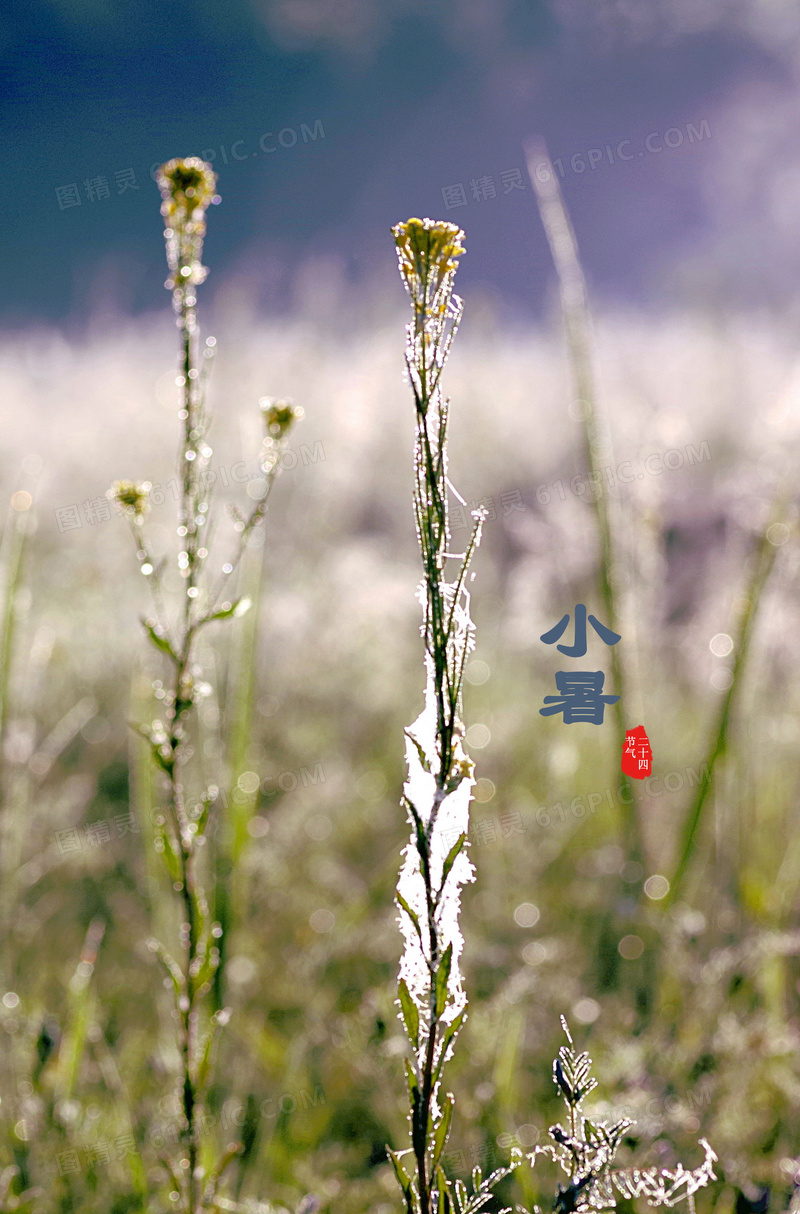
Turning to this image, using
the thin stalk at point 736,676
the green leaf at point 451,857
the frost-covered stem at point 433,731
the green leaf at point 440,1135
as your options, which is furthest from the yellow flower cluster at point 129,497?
the thin stalk at point 736,676

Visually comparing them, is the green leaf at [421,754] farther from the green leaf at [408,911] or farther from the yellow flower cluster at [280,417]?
the yellow flower cluster at [280,417]

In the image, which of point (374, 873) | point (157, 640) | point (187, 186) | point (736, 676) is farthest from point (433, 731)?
point (374, 873)

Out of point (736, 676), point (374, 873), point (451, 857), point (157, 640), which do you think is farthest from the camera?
point (374, 873)

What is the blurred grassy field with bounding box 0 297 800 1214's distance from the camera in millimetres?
1212

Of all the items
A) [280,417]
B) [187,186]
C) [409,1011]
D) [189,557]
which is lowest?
[409,1011]

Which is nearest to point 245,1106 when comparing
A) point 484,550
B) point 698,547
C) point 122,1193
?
point 122,1193

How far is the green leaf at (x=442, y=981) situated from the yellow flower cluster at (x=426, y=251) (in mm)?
411

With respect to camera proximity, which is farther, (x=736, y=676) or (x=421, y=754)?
(x=736, y=676)

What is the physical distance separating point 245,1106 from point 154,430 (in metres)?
5.91

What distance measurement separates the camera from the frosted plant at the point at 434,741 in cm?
49

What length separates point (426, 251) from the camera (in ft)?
1.62

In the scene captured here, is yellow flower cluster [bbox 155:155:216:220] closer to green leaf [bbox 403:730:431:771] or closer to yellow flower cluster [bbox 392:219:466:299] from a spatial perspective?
yellow flower cluster [bbox 392:219:466:299]

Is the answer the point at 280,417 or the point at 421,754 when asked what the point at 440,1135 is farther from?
the point at 280,417

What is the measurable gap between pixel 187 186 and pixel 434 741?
439 mm
